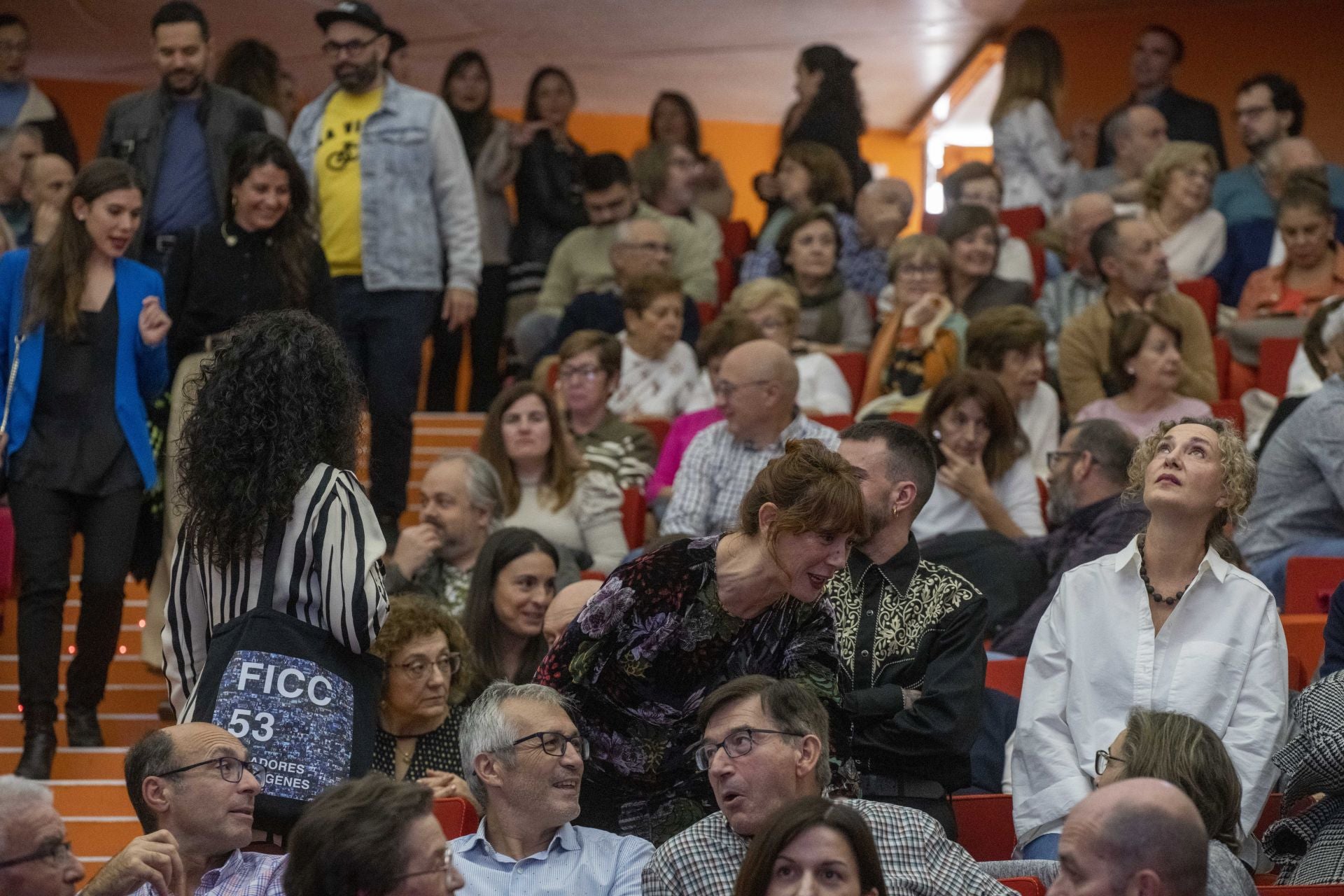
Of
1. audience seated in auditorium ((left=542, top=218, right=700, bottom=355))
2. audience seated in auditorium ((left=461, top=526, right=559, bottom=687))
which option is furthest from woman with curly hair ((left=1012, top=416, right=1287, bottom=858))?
audience seated in auditorium ((left=542, top=218, right=700, bottom=355))

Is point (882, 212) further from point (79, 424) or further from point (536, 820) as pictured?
point (536, 820)

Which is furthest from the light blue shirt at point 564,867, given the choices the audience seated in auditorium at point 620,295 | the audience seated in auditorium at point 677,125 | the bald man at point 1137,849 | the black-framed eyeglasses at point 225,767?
the audience seated in auditorium at point 677,125

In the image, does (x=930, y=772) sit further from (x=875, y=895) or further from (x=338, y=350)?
(x=338, y=350)

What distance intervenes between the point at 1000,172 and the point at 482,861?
610 centimetres

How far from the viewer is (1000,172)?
8469mm

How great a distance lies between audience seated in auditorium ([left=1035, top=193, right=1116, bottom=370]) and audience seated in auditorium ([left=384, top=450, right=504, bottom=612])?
2518mm

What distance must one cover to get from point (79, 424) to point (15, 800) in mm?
2205

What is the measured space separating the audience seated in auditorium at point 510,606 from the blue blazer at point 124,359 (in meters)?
0.87

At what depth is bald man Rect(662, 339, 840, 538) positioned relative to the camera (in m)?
4.96

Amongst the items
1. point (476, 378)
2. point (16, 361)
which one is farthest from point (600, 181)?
point (16, 361)

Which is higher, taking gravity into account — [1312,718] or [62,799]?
[1312,718]

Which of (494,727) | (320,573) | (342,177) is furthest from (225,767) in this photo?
(342,177)

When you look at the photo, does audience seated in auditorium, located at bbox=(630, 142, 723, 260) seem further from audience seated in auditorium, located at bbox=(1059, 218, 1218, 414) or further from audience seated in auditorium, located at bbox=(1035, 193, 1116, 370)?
audience seated in auditorium, located at bbox=(1059, 218, 1218, 414)

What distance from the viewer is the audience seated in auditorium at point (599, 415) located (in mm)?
5664
